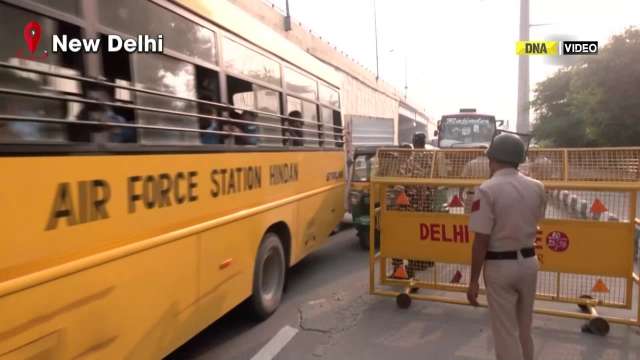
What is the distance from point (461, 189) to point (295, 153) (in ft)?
6.76

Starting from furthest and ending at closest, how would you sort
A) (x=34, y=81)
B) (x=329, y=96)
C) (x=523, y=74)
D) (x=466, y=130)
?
(x=466, y=130)
(x=523, y=74)
(x=329, y=96)
(x=34, y=81)

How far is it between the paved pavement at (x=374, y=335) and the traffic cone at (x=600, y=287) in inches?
14.9

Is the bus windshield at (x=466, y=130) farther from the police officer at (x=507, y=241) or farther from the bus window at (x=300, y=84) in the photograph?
the police officer at (x=507, y=241)

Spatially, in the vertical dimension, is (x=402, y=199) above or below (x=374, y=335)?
above

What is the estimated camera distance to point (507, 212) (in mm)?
3332

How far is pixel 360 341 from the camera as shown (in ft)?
15.7

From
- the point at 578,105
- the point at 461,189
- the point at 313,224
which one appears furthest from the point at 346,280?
the point at 578,105

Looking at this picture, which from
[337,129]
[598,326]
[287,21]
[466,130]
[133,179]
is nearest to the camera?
[133,179]

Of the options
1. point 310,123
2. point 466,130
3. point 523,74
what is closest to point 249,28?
point 310,123

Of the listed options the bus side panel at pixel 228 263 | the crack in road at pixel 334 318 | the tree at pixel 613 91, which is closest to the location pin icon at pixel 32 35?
the bus side panel at pixel 228 263

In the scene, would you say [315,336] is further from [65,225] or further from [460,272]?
[65,225]

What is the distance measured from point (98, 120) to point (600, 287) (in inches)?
188

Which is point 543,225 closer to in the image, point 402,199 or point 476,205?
point 402,199

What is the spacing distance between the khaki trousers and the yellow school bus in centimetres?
217
